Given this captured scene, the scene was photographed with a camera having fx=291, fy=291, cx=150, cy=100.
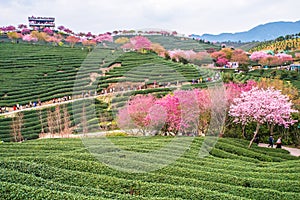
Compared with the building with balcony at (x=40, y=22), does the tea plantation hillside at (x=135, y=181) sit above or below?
below

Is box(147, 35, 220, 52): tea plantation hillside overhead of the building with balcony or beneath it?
beneath

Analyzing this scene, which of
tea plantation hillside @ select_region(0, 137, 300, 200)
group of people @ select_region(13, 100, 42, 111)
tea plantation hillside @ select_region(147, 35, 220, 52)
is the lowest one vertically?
group of people @ select_region(13, 100, 42, 111)

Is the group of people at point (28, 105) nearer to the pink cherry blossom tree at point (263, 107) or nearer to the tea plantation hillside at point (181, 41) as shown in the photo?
the tea plantation hillside at point (181, 41)

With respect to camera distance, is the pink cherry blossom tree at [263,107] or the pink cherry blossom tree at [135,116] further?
the pink cherry blossom tree at [135,116]

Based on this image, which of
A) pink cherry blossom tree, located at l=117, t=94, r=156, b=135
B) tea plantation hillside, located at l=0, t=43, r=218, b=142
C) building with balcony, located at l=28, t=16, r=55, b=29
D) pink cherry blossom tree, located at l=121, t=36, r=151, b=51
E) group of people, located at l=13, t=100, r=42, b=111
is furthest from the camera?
building with balcony, located at l=28, t=16, r=55, b=29

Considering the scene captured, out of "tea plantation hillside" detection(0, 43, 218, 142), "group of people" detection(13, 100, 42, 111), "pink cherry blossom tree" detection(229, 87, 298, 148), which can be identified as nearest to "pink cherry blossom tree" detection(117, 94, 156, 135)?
"tea plantation hillside" detection(0, 43, 218, 142)

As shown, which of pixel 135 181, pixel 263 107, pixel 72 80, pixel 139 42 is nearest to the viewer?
pixel 135 181

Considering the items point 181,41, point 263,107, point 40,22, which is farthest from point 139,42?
point 40,22

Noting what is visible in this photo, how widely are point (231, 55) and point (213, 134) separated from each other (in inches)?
1635

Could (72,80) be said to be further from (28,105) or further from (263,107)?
(263,107)

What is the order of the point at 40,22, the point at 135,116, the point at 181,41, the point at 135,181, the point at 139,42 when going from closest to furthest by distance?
the point at 135,181, the point at 135,116, the point at 181,41, the point at 139,42, the point at 40,22

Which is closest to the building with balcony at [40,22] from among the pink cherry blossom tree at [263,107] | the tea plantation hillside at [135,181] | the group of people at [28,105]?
the group of people at [28,105]

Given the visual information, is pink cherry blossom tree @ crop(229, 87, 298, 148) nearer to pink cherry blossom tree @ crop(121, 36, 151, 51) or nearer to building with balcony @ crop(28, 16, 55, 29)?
pink cherry blossom tree @ crop(121, 36, 151, 51)

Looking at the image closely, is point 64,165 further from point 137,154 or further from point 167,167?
point 167,167
